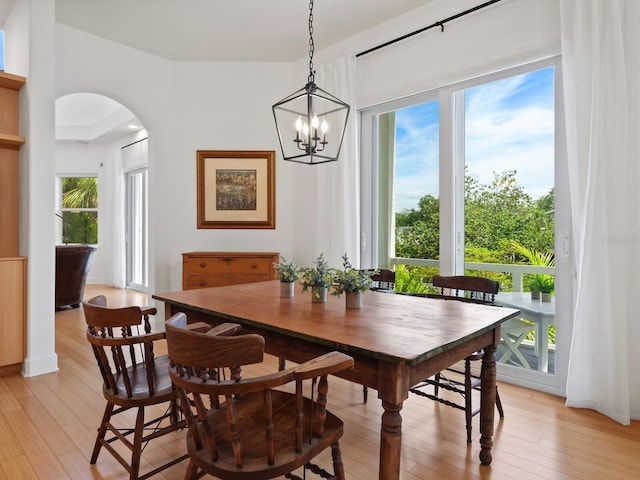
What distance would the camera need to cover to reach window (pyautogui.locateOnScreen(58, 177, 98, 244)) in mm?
8531

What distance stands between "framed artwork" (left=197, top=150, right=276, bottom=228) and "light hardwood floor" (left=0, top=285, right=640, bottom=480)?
217 centimetres

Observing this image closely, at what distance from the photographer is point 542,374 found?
299cm

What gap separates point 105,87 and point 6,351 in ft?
8.54

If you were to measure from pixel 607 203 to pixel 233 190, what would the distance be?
3.51 m

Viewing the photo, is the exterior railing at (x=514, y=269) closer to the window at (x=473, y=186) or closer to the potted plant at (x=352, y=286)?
the window at (x=473, y=186)

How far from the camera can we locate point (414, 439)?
2291 millimetres

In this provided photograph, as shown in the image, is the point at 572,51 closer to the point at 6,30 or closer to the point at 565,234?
the point at 565,234

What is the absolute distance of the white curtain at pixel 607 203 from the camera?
8.10 feet

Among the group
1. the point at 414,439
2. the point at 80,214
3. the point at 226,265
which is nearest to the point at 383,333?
the point at 414,439

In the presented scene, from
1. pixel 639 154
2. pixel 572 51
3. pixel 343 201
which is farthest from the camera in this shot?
A: pixel 343 201

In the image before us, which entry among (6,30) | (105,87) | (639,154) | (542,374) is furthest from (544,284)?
(6,30)

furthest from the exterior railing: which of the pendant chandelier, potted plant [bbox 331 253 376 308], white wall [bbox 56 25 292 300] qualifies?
white wall [bbox 56 25 292 300]

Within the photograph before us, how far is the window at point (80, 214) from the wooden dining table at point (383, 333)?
7229 mm

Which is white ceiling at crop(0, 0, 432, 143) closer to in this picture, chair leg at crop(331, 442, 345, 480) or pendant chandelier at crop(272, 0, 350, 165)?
pendant chandelier at crop(272, 0, 350, 165)
